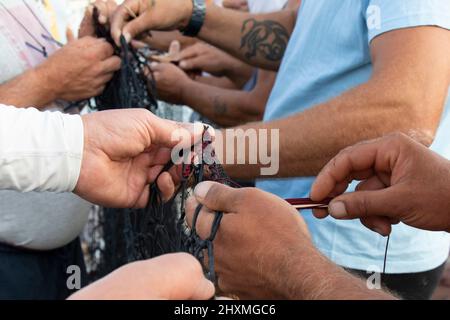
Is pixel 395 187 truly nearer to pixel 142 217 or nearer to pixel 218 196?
pixel 218 196

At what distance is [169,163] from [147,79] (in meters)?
0.83

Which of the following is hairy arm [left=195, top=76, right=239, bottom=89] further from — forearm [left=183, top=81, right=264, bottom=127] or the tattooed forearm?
the tattooed forearm

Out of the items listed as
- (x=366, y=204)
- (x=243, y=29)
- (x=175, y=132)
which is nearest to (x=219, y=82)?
(x=243, y=29)

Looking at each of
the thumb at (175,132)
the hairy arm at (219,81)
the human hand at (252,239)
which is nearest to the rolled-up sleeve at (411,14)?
the thumb at (175,132)

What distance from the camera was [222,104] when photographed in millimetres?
2570

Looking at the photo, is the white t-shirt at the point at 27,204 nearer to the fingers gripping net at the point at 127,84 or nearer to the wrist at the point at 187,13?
the fingers gripping net at the point at 127,84

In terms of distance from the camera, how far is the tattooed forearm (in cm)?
232

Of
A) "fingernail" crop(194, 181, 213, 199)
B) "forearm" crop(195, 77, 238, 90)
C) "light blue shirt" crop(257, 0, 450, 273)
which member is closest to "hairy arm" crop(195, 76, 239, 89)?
"forearm" crop(195, 77, 238, 90)

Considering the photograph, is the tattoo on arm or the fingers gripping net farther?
the tattoo on arm

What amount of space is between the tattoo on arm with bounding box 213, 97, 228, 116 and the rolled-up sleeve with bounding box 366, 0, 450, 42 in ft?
3.86

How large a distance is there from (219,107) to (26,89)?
1.03 meters
